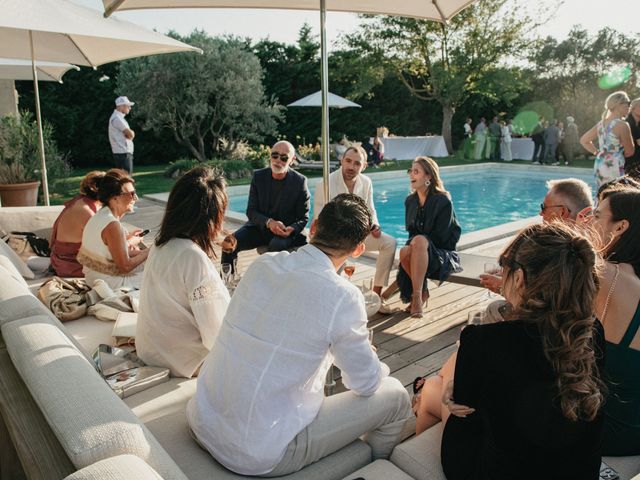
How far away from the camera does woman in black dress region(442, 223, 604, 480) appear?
138 cm

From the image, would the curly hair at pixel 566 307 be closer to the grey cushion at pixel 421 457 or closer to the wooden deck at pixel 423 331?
the grey cushion at pixel 421 457

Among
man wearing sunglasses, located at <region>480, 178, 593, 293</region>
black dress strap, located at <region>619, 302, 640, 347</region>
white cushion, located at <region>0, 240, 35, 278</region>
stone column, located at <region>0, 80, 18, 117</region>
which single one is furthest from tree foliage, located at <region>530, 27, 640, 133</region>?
black dress strap, located at <region>619, 302, 640, 347</region>

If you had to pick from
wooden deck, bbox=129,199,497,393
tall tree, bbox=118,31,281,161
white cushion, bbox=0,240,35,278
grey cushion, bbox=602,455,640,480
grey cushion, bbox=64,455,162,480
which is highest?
tall tree, bbox=118,31,281,161

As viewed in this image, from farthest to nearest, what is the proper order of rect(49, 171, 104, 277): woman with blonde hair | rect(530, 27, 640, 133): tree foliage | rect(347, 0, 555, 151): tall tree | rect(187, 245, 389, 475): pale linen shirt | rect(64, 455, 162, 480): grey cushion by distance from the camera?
rect(530, 27, 640, 133): tree foliage, rect(347, 0, 555, 151): tall tree, rect(49, 171, 104, 277): woman with blonde hair, rect(187, 245, 389, 475): pale linen shirt, rect(64, 455, 162, 480): grey cushion

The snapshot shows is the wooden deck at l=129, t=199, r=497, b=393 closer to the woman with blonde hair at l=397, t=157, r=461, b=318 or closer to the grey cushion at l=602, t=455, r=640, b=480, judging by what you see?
the woman with blonde hair at l=397, t=157, r=461, b=318

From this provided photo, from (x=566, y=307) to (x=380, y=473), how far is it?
2.57 ft

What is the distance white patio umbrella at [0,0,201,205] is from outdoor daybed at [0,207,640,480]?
6.80 feet

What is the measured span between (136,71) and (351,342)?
16157mm

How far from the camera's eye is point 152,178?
14.6 meters

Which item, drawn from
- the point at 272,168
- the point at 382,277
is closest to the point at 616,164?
the point at 382,277

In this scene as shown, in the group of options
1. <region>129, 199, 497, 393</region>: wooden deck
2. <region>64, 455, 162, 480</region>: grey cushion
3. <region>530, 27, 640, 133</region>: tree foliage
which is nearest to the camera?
<region>64, 455, 162, 480</region>: grey cushion

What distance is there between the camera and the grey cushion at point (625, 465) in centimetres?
176

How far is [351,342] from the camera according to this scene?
66.5 inches

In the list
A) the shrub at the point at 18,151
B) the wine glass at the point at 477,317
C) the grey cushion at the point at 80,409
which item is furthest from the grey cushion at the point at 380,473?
the shrub at the point at 18,151
